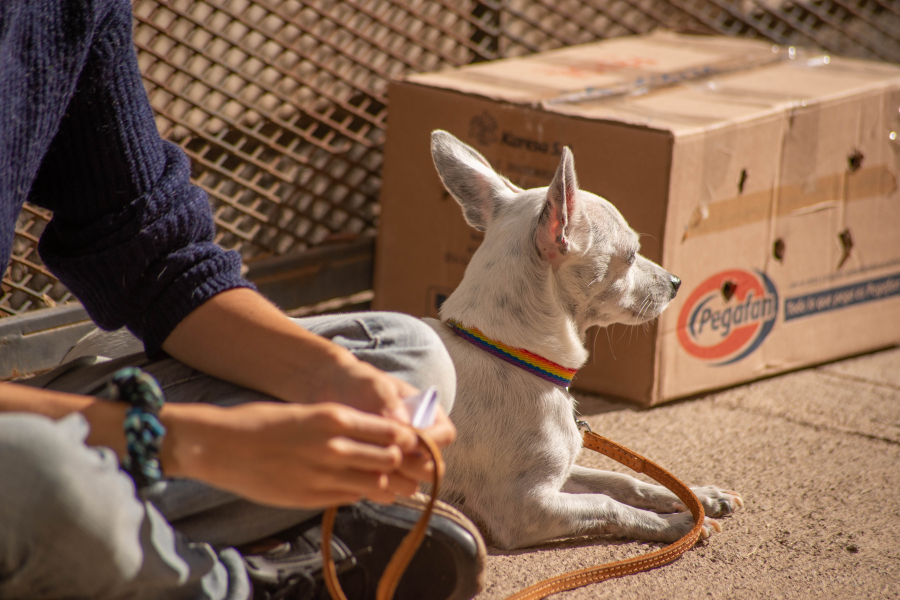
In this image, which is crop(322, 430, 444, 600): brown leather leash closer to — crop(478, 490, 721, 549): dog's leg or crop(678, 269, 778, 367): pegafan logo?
crop(478, 490, 721, 549): dog's leg

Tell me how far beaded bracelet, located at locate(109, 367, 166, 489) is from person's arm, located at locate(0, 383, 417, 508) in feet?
0.05

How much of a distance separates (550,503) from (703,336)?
104 centimetres

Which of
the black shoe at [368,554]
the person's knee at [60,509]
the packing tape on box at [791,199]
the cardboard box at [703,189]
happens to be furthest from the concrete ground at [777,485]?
the person's knee at [60,509]

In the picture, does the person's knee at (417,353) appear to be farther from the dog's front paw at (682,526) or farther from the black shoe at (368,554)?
the dog's front paw at (682,526)

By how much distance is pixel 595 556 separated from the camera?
5.93ft

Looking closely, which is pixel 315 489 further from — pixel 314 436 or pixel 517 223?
pixel 517 223

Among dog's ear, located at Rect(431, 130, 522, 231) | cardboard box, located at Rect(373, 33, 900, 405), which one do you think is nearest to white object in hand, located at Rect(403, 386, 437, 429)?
dog's ear, located at Rect(431, 130, 522, 231)

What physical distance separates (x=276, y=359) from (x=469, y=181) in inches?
35.6

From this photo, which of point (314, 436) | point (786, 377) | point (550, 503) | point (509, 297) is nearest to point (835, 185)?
point (786, 377)

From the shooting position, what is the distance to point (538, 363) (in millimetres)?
1872

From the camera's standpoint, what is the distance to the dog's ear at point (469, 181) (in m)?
2.05

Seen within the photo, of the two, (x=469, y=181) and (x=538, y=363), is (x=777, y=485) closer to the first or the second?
(x=538, y=363)

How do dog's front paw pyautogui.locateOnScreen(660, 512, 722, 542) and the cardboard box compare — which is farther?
the cardboard box

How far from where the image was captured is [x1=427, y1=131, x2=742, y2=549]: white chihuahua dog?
1.80m
